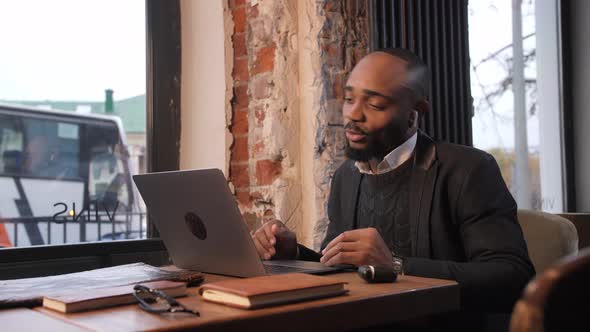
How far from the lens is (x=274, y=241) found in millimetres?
1711

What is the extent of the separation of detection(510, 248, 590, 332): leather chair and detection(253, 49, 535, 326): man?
0.96 m

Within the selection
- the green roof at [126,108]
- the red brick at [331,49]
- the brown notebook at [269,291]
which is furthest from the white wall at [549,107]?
the brown notebook at [269,291]

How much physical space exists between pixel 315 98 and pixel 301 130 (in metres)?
0.14

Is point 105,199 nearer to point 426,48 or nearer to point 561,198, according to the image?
point 426,48

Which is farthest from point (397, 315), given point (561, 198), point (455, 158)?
point (561, 198)

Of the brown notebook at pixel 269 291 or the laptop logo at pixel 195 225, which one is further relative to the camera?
the laptop logo at pixel 195 225

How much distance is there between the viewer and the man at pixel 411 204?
1.57 metres

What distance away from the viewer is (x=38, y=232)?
218 centimetres

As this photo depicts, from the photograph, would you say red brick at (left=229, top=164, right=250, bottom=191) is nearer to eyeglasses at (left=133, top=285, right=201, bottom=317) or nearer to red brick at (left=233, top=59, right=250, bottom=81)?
red brick at (left=233, top=59, right=250, bottom=81)

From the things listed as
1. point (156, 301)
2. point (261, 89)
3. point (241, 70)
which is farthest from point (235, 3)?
point (156, 301)

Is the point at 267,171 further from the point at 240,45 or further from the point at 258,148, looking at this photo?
the point at 240,45

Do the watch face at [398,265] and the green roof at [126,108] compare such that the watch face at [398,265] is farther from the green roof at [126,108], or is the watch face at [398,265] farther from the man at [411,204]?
the green roof at [126,108]

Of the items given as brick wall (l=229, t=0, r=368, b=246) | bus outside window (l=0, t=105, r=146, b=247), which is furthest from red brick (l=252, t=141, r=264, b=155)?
bus outside window (l=0, t=105, r=146, b=247)

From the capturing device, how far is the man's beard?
1953mm
